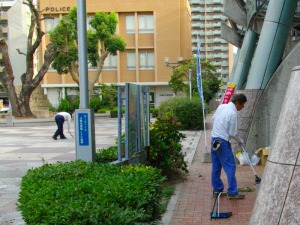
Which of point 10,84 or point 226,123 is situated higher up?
point 226,123

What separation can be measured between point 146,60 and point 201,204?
5089 cm

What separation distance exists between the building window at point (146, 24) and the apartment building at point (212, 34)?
49.2 metres

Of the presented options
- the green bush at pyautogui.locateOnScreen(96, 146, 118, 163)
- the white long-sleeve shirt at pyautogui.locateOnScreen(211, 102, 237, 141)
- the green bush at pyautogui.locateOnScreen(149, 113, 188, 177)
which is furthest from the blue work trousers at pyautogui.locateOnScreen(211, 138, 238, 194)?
the green bush at pyautogui.locateOnScreen(149, 113, 188, 177)

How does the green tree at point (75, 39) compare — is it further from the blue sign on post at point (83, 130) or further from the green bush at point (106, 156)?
the blue sign on post at point (83, 130)

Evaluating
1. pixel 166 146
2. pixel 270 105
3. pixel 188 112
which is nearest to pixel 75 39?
pixel 188 112

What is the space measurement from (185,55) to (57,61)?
77.3ft

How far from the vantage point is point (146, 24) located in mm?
57250

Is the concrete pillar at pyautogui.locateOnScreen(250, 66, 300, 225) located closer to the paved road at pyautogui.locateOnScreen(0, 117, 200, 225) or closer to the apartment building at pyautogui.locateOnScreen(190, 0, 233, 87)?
the paved road at pyautogui.locateOnScreen(0, 117, 200, 225)

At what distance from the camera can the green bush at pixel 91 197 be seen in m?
3.77

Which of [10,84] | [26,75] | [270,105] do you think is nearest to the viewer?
[270,105]

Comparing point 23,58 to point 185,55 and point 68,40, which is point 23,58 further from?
point 68,40

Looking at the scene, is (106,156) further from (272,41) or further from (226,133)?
(272,41)

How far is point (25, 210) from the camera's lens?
4223mm

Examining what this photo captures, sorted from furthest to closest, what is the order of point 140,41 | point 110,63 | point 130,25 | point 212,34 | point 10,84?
1. point 212,34
2. point 110,63
3. point 140,41
4. point 130,25
5. point 10,84
